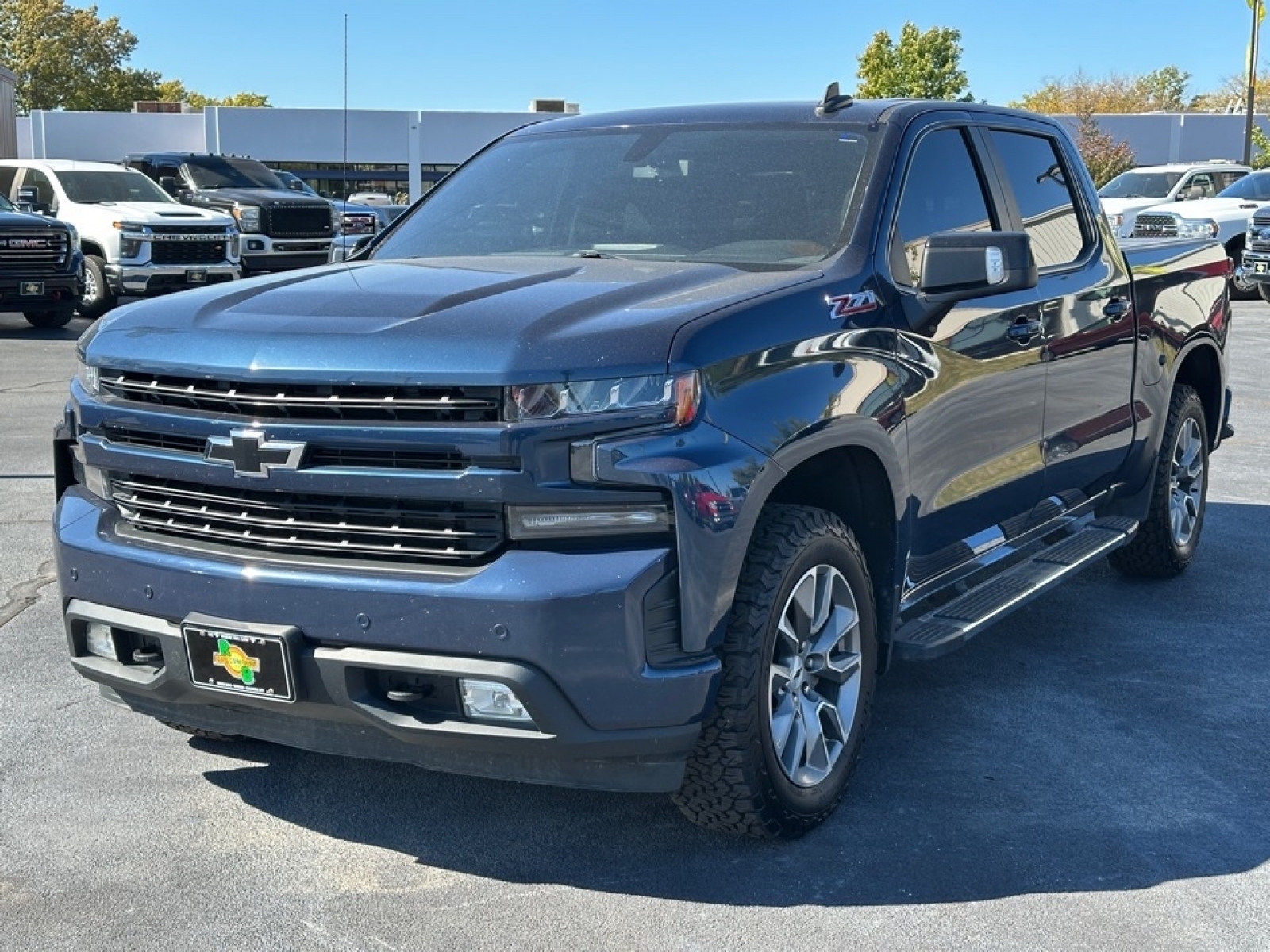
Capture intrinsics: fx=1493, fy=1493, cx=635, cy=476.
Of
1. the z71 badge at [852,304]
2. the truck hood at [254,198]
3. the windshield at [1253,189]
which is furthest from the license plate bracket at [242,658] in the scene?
the windshield at [1253,189]

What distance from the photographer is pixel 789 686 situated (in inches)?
149

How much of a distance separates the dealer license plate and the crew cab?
1880 centimetres

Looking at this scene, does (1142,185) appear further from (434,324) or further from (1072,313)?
(434,324)

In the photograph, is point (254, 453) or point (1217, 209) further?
point (1217, 209)

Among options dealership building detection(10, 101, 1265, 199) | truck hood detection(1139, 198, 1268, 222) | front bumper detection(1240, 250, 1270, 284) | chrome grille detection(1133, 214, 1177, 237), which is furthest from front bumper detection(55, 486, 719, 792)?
dealership building detection(10, 101, 1265, 199)

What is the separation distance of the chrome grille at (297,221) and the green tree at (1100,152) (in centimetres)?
3736

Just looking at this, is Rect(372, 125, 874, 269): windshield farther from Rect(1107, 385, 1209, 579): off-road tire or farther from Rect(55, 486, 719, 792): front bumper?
Rect(1107, 385, 1209, 579): off-road tire

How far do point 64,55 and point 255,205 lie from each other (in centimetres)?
6976

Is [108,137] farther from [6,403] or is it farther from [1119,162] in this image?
[6,403]

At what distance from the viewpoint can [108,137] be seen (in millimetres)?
54500

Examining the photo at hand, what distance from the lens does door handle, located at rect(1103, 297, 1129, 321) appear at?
5531 mm

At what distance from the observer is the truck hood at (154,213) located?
719 inches

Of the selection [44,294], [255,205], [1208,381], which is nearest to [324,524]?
[1208,381]

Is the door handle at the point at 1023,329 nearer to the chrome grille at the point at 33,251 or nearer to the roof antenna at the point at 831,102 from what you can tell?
the roof antenna at the point at 831,102
